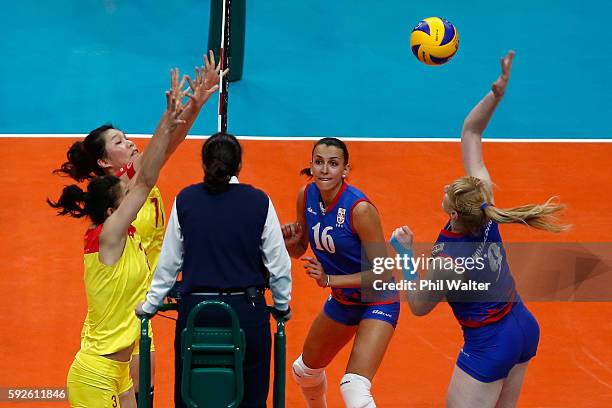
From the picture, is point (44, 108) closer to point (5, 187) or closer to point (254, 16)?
point (5, 187)

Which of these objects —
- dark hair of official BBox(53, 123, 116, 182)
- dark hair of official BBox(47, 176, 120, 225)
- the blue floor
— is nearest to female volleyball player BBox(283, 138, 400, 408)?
dark hair of official BBox(47, 176, 120, 225)

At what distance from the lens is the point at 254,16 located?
15.8 m

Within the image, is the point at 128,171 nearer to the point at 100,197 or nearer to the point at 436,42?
the point at 100,197

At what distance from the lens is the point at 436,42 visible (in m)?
9.29

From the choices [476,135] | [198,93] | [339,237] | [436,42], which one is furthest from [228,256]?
[436,42]

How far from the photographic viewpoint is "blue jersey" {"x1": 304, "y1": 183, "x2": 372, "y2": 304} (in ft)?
25.0

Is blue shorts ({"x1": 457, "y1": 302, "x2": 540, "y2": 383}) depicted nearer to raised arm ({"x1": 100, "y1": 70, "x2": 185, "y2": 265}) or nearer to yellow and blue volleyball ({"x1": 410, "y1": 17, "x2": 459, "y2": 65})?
raised arm ({"x1": 100, "y1": 70, "x2": 185, "y2": 265})

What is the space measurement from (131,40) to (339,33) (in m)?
3.29

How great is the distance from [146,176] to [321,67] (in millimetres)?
8349

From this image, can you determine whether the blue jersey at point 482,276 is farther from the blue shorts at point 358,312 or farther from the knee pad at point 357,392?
the knee pad at point 357,392

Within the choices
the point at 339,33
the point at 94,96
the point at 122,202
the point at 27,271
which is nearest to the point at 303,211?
the point at 122,202

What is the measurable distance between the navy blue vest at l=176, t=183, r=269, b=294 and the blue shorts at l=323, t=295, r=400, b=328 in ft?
5.34

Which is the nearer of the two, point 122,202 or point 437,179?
point 122,202

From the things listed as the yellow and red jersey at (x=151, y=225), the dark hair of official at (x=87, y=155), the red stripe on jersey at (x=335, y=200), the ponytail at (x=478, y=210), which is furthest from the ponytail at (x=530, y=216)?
the dark hair of official at (x=87, y=155)
